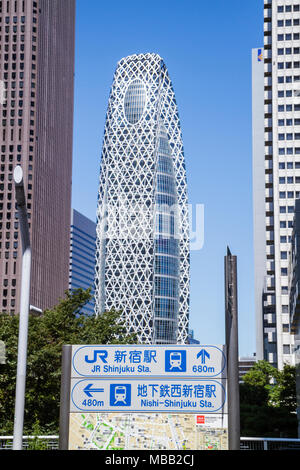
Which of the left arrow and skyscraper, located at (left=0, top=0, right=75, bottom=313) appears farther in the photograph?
skyscraper, located at (left=0, top=0, right=75, bottom=313)

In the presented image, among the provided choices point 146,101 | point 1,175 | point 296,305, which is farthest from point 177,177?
point 296,305

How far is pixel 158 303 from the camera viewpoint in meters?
152

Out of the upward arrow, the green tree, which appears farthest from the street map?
the green tree

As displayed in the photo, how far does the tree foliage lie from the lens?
61.0 metres

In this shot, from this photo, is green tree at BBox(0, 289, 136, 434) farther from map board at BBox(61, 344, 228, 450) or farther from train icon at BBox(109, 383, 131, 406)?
train icon at BBox(109, 383, 131, 406)

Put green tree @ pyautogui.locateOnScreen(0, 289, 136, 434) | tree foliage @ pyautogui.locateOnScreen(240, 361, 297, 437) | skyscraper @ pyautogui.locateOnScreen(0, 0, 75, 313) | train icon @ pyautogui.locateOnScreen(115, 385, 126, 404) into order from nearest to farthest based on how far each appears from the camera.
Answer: train icon @ pyautogui.locateOnScreen(115, 385, 126, 404)
green tree @ pyautogui.locateOnScreen(0, 289, 136, 434)
tree foliage @ pyautogui.locateOnScreen(240, 361, 297, 437)
skyscraper @ pyautogui.locateOnScreen(0, 0, 75, 313)

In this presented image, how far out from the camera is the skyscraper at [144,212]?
15112cm

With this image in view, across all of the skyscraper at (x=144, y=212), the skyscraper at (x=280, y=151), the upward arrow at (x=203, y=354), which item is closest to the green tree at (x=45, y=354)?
the upward arrow at (x=203, y=354)

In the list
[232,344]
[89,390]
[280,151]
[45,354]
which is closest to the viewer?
[232,344]

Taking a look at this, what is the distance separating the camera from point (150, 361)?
50.1 ft

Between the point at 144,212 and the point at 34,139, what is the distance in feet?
95.4

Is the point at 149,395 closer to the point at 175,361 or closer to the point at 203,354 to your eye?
the point at 175,361

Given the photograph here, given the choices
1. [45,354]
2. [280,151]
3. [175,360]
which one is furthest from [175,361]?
[280,151]

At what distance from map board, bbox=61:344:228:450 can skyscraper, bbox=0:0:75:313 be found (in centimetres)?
12971
